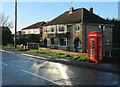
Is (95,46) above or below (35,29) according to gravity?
below

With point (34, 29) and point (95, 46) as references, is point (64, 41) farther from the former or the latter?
point (95, 46)

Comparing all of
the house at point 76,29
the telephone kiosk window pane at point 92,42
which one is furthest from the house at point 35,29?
the telephone kiosk window pane at point 92,42

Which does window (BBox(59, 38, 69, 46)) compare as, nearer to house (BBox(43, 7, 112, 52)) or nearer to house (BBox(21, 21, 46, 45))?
house (BBox(43, 7, 112, 52))

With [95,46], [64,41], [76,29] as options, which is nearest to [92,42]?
[95,46]

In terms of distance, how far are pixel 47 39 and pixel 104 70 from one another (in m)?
43.0

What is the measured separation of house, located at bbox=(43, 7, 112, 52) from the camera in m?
50.7

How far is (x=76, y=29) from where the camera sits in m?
52.1

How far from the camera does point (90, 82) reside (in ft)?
46.3

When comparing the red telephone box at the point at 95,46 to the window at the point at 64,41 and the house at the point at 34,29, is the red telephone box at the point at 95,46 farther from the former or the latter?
the house at the point at 34,29

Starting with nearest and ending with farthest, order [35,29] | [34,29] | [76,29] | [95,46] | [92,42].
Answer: [95,46]
[92,42]
[76,29]
[35,29]
[34,29]

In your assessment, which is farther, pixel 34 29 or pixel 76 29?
pixel 34 29

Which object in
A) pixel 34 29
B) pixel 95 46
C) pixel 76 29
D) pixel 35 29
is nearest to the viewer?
pixel 95 46

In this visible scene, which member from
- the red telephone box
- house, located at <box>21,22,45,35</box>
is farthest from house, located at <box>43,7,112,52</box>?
the red telephone box

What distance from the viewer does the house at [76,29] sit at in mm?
50719
